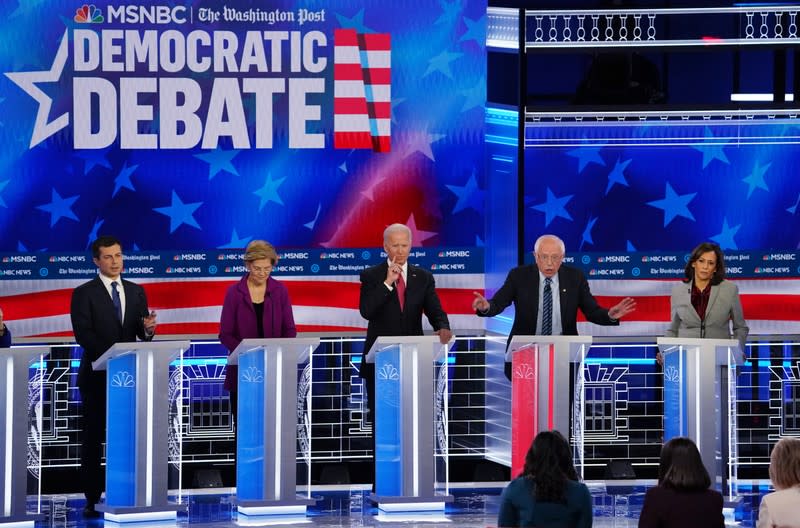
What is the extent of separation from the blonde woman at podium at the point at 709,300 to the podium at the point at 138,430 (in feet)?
8.84

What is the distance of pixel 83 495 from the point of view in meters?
8.38

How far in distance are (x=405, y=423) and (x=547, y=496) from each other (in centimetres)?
271

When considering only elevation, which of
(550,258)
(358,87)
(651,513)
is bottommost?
(651,513)

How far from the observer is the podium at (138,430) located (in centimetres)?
729

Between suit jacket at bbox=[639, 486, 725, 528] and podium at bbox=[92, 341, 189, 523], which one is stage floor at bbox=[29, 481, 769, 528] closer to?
podium at bbox=[92, 341, 189, 523]

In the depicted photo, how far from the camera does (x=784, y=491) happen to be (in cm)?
502

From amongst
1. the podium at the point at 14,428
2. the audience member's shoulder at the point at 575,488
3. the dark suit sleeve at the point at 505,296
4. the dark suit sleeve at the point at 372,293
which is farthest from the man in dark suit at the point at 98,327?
the audience member's shoulder at the point at 575,488

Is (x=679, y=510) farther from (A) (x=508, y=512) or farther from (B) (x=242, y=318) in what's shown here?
(B) (x=242, y=318)

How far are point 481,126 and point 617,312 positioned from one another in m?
Answer: 1.91

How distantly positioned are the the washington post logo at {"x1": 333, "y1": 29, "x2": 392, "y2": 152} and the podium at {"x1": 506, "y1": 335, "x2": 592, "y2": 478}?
2.19 meters

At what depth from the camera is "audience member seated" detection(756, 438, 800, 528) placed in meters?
4.98

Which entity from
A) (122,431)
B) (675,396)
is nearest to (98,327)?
(122,431)

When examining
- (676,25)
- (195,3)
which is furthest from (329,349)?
(676,25)

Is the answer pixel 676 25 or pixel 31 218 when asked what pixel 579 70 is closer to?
pixel 676 25
